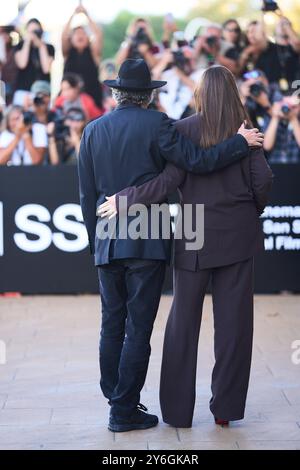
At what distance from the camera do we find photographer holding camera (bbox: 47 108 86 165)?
374 inches

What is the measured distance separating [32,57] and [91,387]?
4.18 metres

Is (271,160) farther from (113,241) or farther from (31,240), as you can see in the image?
(113,241)

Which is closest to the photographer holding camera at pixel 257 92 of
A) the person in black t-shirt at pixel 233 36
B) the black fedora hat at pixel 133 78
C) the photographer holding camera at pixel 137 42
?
the person in black t-shirt at pixel 233 36

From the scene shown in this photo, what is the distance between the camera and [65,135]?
9.53m

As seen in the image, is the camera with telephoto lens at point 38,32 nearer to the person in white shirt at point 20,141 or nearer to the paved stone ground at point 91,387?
the person in white shirt at point 20,141

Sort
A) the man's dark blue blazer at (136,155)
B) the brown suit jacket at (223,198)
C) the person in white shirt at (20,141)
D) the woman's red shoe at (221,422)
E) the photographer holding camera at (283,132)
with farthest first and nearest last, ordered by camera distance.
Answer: the photographer holding camera at (283,132) → the person in white shirt at (20,141) → the woman's red shoe at (221,422) → the brown suit jacket at (223,198) → the man's dark blue blazer at (136,155)

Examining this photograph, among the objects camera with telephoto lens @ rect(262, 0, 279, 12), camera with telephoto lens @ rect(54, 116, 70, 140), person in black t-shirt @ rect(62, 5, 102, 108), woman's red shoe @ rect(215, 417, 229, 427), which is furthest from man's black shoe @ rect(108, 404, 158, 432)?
camera with telephoto lens @ rect(262, 0, 279, 12)

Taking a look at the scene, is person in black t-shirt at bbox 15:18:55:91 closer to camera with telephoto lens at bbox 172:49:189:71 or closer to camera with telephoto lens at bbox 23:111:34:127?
camera with telephoto lens at bbox 23:111:34:127

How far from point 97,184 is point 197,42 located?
179 inches

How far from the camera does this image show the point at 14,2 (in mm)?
9297

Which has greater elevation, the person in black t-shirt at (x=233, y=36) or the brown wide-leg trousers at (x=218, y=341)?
the person in black t-shirt at (x=233, y=36)

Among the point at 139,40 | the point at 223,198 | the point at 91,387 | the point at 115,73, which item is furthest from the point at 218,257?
the point at 139,40

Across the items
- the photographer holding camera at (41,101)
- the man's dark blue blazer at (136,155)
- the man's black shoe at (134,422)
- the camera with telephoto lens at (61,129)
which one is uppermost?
the man's dark blue blazer at (136,155)

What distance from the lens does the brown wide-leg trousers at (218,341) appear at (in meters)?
5.21
